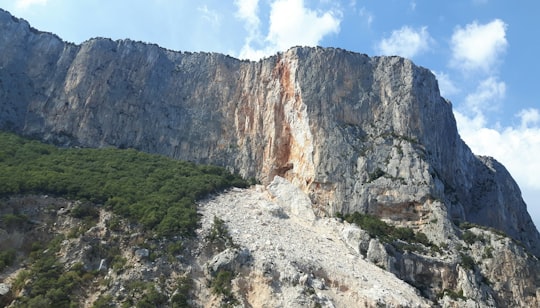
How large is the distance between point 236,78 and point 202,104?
15.2 feet

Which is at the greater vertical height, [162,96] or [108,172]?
[162,96]

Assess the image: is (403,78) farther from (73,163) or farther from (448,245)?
(73,163)

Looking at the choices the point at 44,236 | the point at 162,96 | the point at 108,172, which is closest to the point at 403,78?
the point at 162,96

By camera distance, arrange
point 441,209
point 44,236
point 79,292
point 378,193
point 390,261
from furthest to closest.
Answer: point 378,193, point 441,209, point 390,261, point 44,236, point 79,292

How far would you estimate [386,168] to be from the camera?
45.4 m

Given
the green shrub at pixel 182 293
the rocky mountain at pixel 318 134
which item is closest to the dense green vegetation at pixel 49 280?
the green shrub at pixel 182 293

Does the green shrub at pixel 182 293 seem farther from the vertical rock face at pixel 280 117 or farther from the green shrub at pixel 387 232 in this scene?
the vertical rock face at pixel 280 117

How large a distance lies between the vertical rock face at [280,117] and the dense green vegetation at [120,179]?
5.25m

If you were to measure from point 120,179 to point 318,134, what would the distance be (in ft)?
56.1

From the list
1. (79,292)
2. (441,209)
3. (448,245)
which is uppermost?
(441,209)

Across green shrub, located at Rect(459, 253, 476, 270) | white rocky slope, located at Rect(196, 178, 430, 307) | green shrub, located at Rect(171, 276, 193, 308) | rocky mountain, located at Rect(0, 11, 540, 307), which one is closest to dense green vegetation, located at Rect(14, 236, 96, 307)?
green shrub, located at Rect(171, 276, 193, 308)

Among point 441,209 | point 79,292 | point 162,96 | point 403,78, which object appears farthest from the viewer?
point 162,96

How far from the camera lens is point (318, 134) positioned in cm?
4831

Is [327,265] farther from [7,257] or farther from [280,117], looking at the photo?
[280,117]
